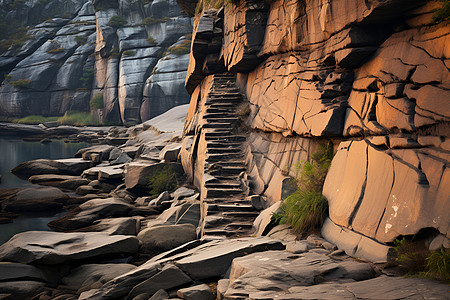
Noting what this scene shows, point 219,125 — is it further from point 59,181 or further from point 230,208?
point 59,181

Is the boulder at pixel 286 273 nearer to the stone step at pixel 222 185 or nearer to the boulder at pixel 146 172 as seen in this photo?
the stone step at pixel 222 185

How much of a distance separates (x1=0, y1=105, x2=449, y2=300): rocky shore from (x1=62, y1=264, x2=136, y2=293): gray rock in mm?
20

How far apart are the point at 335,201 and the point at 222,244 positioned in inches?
74.7

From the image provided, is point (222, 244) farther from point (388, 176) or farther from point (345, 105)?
point (345, 105)

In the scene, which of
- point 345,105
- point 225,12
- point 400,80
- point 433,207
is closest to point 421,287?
point 433,207

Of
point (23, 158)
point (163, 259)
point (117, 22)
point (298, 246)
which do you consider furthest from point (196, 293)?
point (117, 22)

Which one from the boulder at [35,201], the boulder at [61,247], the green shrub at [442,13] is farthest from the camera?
the boulder at [35,201]

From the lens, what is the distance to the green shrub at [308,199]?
6203mm

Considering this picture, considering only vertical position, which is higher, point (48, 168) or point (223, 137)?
point (223, 137)

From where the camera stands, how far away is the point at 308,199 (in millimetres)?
6473

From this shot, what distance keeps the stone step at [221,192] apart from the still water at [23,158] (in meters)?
4.99

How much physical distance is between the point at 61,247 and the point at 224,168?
4.12 m

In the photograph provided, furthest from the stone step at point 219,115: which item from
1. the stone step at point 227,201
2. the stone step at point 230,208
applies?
the stone step at point 230,208

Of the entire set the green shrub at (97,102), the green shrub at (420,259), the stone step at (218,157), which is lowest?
the green shrub at (420,259)
